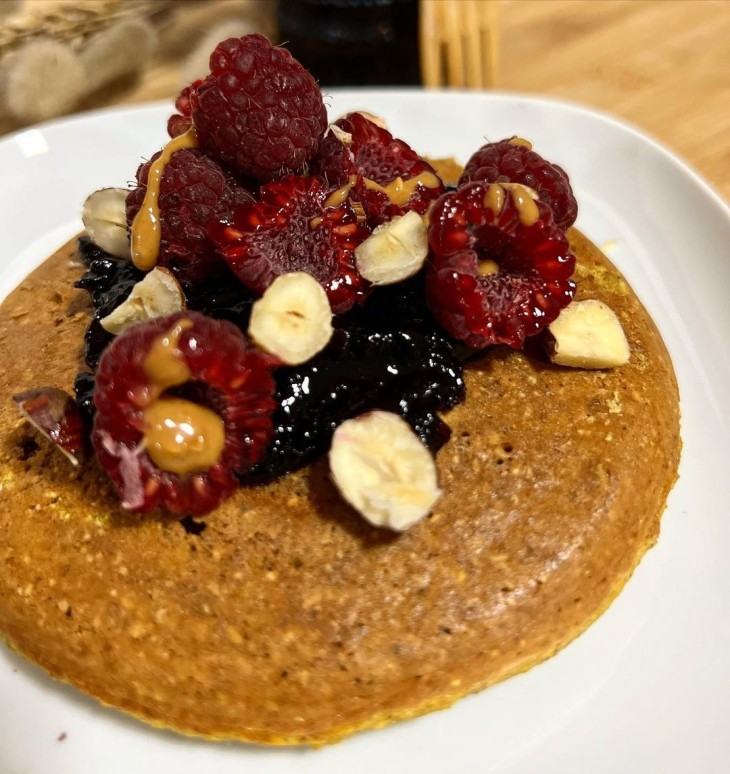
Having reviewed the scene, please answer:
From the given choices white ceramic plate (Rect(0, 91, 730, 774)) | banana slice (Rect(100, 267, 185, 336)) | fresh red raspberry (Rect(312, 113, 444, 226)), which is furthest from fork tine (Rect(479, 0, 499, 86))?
banana slice (Rect(100, 267, 185, 336))

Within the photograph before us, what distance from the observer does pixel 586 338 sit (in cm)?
118

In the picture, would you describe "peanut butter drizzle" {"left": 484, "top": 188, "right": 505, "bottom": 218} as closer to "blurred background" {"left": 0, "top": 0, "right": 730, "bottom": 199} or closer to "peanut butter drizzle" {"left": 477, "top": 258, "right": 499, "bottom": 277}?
"peanut butter drizzle" {"left": 477, "top": 258, "right": 499, "bottom": 277}

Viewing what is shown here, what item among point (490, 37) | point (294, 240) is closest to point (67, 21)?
point (490, 37)

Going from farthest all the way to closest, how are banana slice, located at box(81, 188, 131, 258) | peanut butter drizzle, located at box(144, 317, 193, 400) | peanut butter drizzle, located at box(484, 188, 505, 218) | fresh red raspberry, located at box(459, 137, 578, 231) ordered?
banana slice, located at box(81, 188, 131, 258)
fresh red raspberry, located at box(459, 137, 578, 231)
peanut butter drizzle, located at box(484, 188, 505, 218)
peanut butter drizzle, located at box(144, 317, 193, 400)

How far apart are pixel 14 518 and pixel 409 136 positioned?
4.92 ft

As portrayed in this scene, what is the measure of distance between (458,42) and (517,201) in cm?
158

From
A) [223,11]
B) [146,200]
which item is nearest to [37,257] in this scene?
[146,200]

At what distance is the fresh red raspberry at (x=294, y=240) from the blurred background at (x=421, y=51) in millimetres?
1419

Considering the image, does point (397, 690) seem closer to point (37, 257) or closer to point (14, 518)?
point (14, 518)

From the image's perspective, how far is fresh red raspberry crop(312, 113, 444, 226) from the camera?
1.13m

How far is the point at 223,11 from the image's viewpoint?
2934 mm

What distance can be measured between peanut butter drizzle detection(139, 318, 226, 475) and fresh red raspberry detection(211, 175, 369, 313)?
0.55 ft

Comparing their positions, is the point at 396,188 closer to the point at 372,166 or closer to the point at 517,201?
the point at 372,166

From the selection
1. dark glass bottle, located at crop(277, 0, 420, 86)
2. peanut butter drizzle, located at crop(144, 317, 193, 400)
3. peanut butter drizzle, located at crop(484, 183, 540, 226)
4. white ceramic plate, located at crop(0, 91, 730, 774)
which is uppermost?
peanut butter drizzle, located at crop(484, 183, 540, 226)
